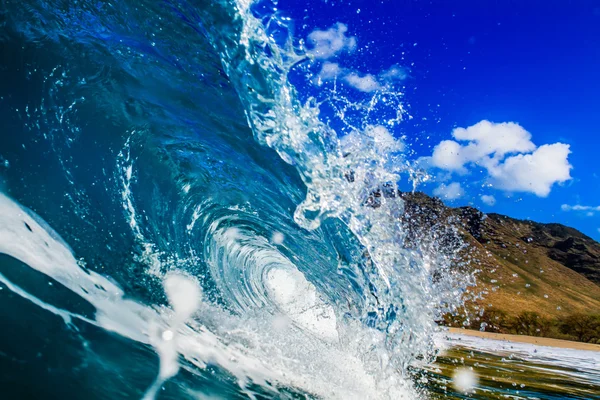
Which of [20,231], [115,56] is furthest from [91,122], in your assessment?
[20,231]

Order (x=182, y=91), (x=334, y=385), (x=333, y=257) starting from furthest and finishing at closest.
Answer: (x=333, y=257) → (x=182, y=91) → (x=334, y=385)

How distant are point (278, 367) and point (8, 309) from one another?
12.8 ft

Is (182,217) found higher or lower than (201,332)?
higher

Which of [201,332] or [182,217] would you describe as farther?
[182,217]

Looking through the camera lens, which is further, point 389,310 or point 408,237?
point 408,237

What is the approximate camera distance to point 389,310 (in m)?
6.22

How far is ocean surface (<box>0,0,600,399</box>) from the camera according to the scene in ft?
13.5

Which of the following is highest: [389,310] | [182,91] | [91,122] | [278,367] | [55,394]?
[182,91]

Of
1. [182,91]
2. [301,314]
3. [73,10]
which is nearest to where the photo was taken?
[73,10]

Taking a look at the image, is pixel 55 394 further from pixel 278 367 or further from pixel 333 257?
pixel 333 257

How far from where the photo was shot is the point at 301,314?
9219mm

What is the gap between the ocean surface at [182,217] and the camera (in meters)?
4.13

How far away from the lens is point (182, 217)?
26.8 ft

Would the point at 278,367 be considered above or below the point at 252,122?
below
